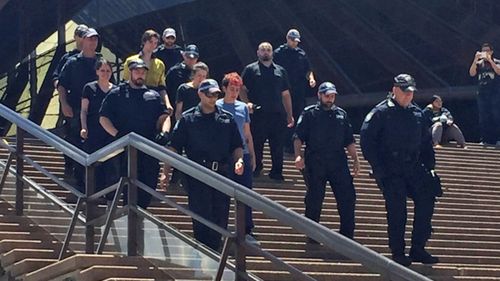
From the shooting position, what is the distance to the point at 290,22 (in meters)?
25.4

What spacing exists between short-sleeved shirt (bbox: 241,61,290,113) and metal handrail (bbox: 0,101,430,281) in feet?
11.5

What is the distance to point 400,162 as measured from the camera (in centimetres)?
980

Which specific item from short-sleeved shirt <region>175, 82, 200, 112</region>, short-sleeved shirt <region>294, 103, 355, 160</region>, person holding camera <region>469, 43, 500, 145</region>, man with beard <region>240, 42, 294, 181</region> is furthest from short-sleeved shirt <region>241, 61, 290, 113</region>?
person holding camera <region>469, 43, 500, 145</region>

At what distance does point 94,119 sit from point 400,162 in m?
2.46

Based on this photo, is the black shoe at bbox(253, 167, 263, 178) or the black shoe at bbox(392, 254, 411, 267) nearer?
the black shoe at bbox(392, 254, 411, 267)

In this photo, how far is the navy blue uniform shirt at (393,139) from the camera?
9.80m

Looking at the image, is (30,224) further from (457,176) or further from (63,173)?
(457,176)

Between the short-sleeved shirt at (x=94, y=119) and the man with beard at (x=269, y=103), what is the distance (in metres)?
2.11

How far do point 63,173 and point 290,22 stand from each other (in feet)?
52.0

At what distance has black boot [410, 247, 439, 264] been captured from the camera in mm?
9875

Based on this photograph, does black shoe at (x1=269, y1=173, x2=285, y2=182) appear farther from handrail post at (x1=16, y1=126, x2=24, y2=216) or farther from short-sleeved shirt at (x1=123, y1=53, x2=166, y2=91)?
handrail post at (x1=16, y1=126, x2=24, y2=216)

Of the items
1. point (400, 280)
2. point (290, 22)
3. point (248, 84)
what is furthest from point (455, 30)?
point (400, 280)

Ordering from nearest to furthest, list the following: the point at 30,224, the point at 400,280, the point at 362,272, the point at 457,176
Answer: the point at 400,280 → the point at 362,272 → the point at 30,224 → the point at 457,176

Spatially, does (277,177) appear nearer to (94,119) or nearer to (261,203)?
(94,119)
